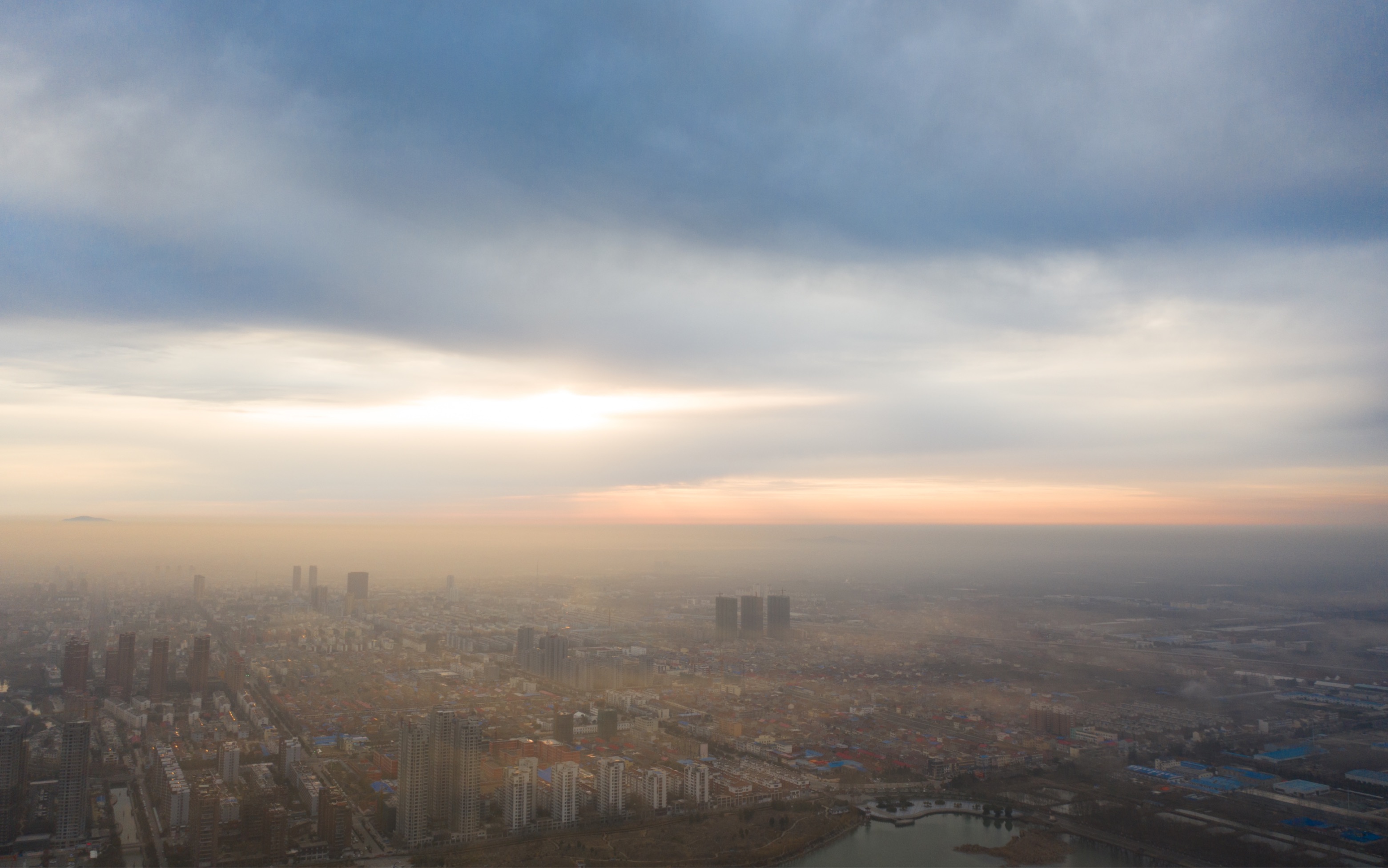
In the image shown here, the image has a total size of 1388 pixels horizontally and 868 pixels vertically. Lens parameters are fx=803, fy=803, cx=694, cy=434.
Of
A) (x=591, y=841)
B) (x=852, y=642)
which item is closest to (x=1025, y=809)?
(x=591, y=841)

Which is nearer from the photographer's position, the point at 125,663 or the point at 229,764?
the point at 229,764

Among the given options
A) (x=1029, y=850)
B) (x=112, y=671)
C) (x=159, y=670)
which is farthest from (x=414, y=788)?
(x=112, y=671)

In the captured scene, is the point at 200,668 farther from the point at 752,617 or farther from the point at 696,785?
the point at 752,617

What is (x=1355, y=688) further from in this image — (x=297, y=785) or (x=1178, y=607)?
(x=297, y=785)

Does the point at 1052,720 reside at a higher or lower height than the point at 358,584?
lower

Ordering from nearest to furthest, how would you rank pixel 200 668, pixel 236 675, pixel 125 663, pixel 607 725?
pixel 607 725, pixel 125 663, pixel 200 668, pixel 236 675

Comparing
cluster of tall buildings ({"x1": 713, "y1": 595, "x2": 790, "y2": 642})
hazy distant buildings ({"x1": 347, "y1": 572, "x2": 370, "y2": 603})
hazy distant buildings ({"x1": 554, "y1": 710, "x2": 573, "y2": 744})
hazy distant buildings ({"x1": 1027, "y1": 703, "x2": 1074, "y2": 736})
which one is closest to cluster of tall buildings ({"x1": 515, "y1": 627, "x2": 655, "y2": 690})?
hazy distant buildings ({"x1": 554, "y1": 710, "x2": 573, "y2": 744})
